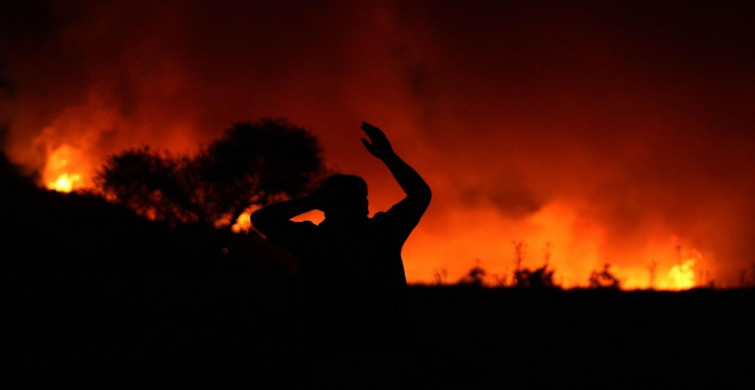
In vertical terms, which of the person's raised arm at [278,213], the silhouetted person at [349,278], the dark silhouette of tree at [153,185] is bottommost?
the silhouetted person at [349,278]

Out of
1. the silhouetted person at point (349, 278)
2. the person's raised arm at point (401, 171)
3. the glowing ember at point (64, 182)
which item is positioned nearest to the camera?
the silhouetted person at point (349, 278)

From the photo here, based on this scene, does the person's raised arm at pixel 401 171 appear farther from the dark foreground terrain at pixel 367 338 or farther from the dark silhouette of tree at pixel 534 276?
the dark silhouette of tree at pixel 534 276

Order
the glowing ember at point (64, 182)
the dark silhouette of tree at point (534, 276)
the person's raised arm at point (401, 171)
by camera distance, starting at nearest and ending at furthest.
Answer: the person's raised arm at point (401, 171)
the dark silhouette of tree at point (534, 276)
the glowing ember at point (64, 182)

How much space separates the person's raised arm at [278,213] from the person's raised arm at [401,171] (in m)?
0.50

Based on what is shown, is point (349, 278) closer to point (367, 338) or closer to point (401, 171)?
point (367, 338)

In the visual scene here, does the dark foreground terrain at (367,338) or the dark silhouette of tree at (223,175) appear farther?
the dark silhouette of tree at (223,175)

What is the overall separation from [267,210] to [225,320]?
7.38 meters

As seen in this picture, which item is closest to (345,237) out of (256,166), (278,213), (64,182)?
(278,213)

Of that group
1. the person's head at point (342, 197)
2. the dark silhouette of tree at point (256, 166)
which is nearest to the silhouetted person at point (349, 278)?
the person's head at point (342, 197)

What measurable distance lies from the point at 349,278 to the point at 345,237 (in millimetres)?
229

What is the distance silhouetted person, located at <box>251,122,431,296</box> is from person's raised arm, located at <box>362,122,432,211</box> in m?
0.06

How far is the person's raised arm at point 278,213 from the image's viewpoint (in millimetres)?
2865

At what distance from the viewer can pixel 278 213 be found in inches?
113

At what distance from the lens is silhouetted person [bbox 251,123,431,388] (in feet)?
9.23
